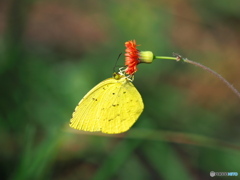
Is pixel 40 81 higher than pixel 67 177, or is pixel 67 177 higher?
pixel 40 81

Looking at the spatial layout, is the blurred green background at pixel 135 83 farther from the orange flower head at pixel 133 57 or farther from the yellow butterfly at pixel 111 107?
the orange flower head at pixel 133 57

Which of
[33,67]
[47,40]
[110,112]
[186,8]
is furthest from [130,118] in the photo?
[186,8]

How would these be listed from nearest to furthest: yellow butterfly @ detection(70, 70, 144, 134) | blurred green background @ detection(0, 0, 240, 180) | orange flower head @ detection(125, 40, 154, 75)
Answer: orange flower head @ detection(125, 40, 154, 75), yellow butterfly @ detection(70, 70, 144, 134), blurred green background @ detection(0, 0, 240, 180)

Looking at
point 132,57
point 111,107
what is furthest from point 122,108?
point 132,57

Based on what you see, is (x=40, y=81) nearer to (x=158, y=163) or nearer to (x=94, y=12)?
(x=158, y=163)

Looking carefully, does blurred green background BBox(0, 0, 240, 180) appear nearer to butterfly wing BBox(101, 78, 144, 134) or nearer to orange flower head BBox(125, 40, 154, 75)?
butterfly wing BBox(101, 78, 144, 134)

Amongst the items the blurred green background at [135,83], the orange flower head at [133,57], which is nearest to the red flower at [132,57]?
the orange flower head at [133,57]

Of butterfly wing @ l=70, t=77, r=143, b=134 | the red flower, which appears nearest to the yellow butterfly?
butterfly wing @ l=70, t=77, r=143, b=134
